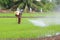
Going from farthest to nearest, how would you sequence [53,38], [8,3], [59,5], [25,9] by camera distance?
[59,5] < [8,3] < [25,9] < [53,38]

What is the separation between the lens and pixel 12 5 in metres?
37.8

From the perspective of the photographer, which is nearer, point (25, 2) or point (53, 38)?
point (53, 38)

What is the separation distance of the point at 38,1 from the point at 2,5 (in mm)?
6474

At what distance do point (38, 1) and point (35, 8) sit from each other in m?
1.90

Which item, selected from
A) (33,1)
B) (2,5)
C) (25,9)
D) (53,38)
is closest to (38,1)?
(33,1)

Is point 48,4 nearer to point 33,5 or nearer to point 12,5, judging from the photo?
point 33,5

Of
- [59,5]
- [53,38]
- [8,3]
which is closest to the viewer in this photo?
[53,38]

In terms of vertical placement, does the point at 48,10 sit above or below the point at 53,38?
below

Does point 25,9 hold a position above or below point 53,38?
below

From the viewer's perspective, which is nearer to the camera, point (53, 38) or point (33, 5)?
point (53, 38)

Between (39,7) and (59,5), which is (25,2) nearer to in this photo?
(39,7)

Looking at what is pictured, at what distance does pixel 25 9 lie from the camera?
3497 centimetres

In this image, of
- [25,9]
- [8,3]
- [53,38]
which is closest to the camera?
[53,38]

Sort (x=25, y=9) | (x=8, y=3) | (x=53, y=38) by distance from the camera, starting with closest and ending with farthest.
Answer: (x=53, y=38) → (x=25, y=9) → (x=8, y=3)
